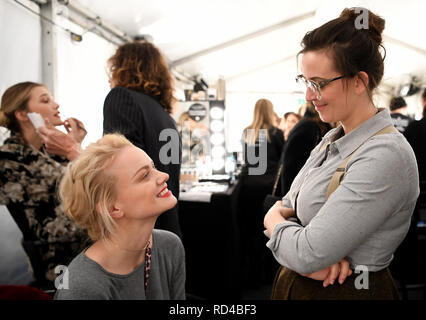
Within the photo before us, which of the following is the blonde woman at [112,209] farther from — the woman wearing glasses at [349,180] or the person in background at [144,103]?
the woman wearing glasses at [349,180]

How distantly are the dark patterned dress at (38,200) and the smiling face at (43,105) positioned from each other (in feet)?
0.28

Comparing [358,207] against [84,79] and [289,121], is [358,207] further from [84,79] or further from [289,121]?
[84,79]

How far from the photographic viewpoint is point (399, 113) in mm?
614

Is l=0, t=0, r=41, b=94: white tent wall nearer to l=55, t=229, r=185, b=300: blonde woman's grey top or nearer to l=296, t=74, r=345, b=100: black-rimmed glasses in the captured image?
l=55, t=229, r=185, b=300: blonde woman's grey top

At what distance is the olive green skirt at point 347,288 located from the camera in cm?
52

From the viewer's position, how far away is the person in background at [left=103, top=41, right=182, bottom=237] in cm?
66

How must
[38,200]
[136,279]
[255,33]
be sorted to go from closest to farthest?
[136,279]
[255,33]
[38,200]

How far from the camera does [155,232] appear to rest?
2.24 ft

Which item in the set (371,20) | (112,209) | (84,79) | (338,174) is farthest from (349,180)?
(84,79)

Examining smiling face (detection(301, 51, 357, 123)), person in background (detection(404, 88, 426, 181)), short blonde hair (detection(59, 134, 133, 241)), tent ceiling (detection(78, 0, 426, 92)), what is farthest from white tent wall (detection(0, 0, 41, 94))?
person in background (detection(404, 88, 426, 181))

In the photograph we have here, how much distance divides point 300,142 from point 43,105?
0.70 m

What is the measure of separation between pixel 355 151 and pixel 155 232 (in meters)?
0.50
